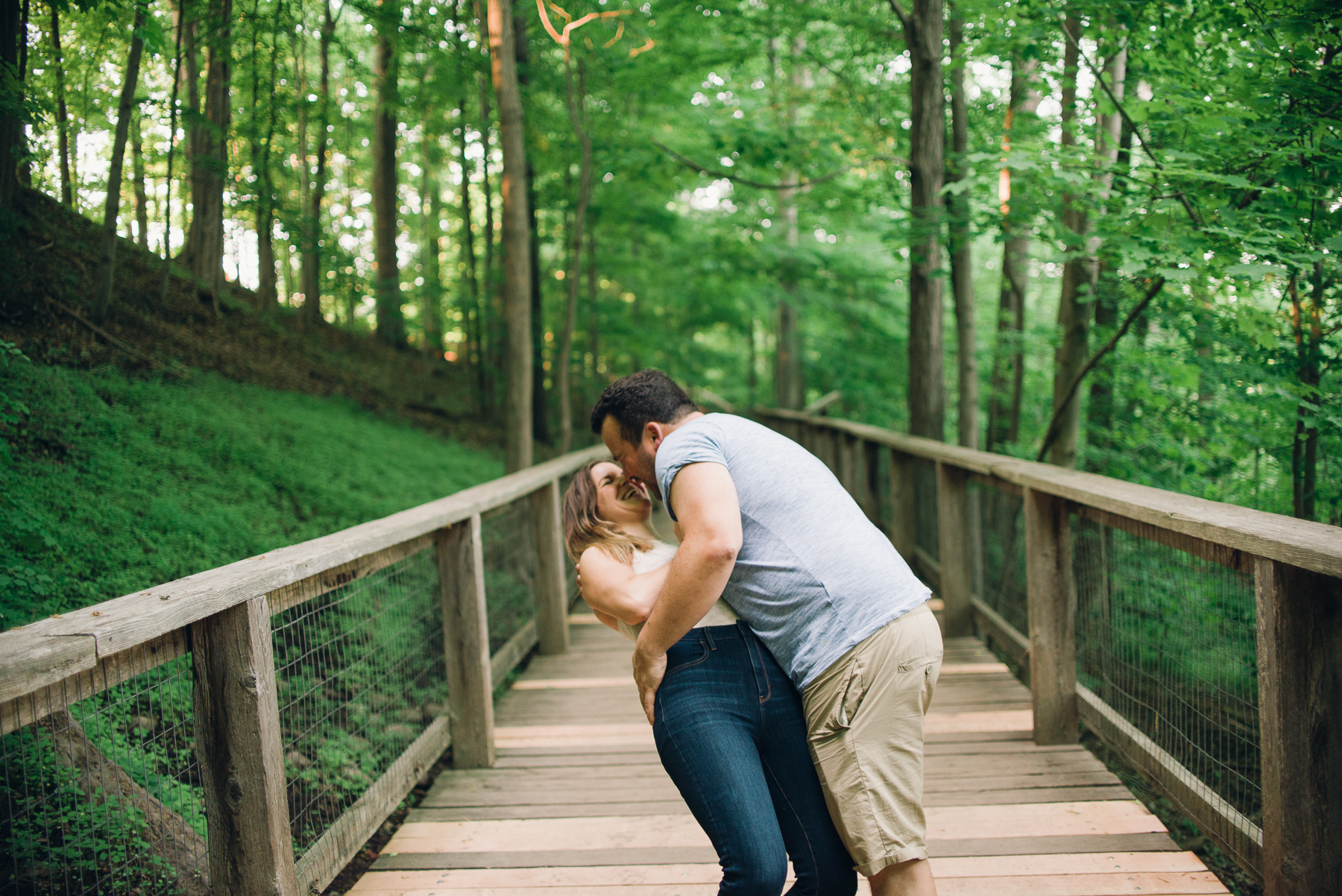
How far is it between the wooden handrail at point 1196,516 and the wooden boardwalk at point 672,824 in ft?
3.32

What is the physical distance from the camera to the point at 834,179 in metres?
7.91

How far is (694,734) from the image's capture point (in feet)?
5.23

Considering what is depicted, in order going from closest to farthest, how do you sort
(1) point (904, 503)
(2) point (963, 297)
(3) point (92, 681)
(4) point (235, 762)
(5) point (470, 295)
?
(3) point (92, 681) → (4) point (235, 762) → (1) point (904, 503) → (2) point (963, 297) → (5) point (470, 295)

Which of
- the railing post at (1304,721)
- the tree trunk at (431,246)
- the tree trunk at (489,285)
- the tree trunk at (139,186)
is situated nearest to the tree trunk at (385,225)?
the tree trunk at (431,246)

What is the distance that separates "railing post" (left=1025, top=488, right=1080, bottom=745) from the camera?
10.0 ft

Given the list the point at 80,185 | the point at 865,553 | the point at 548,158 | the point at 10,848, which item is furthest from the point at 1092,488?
the point at 548,158

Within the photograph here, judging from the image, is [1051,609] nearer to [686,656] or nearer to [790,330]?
[686,656]

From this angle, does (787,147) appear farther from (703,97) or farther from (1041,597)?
(703,97)

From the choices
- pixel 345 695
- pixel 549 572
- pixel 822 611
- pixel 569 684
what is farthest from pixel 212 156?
pixel 822 611

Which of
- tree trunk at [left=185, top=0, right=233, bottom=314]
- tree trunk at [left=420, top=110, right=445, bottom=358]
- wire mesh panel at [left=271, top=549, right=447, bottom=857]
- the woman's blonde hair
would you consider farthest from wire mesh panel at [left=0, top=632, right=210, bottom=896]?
tree trunk at [left=420, top=110, right=445, bottom=358]

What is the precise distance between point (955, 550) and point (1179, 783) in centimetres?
206

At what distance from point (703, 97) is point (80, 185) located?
8.89 m

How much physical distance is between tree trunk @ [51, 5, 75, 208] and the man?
329 centimetres

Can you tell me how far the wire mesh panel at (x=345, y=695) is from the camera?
263cm
